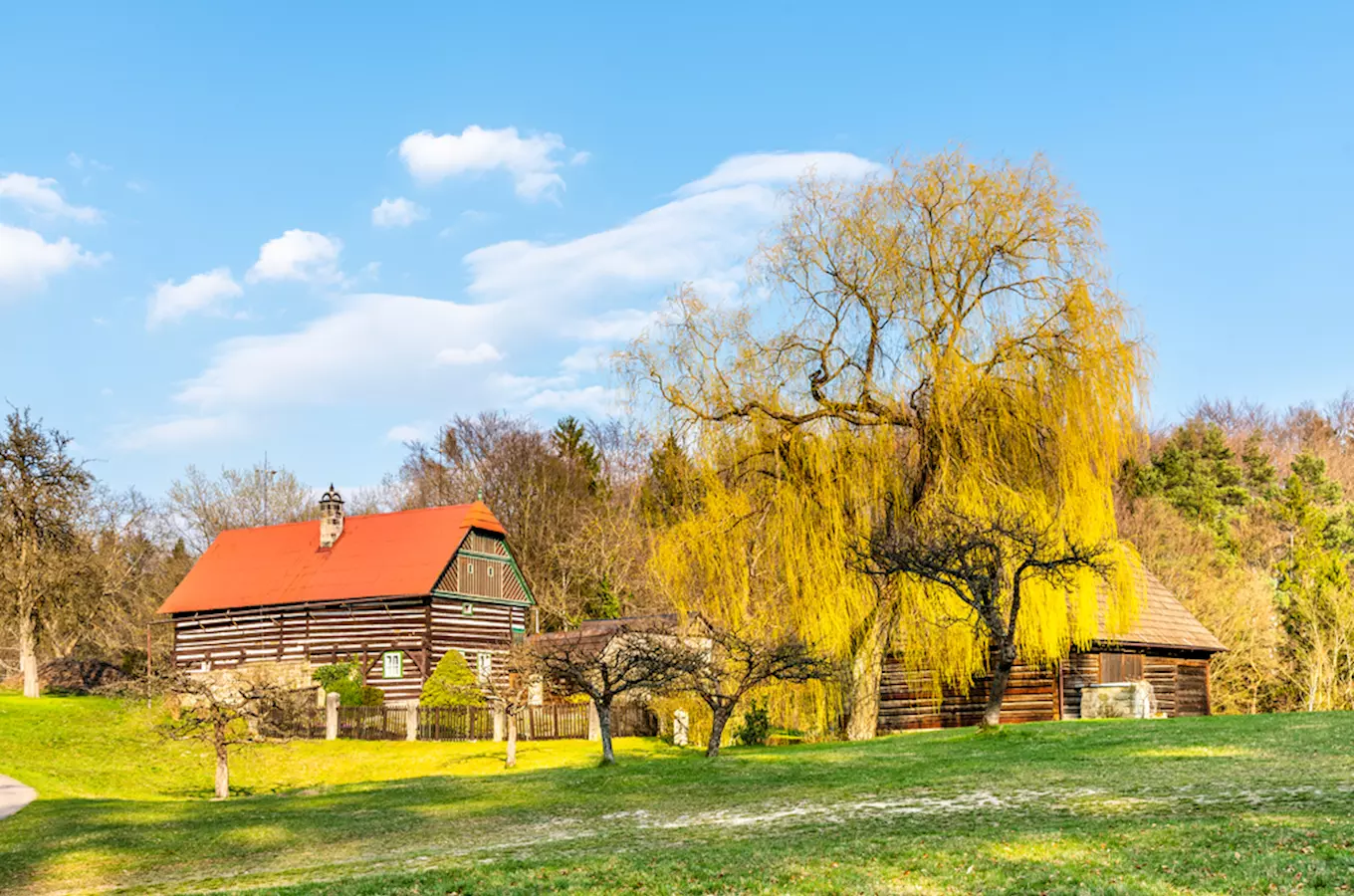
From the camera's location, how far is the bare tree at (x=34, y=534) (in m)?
45.9

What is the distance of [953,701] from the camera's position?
107ft

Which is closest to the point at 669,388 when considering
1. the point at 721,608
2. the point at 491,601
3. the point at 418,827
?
the point at 721,608

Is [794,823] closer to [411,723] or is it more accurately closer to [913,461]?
[913,461]

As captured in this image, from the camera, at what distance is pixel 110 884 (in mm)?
13766

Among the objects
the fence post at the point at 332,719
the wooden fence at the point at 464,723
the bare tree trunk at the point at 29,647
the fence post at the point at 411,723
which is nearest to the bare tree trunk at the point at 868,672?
the wooden fence at the point at 464,723

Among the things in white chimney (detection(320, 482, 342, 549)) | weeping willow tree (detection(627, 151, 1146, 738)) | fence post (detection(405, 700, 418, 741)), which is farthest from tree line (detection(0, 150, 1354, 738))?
white chimney (detection(320, 482, 342, 549))

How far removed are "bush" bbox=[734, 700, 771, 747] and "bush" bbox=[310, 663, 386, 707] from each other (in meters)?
15.8

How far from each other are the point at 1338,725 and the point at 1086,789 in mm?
9482

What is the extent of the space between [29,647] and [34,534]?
451cm

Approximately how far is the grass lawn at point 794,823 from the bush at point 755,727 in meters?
2.06

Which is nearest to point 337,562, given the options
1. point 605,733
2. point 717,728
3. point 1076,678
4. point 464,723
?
point 464,723

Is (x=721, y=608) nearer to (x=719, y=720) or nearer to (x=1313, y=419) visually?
(x=719, y=720)

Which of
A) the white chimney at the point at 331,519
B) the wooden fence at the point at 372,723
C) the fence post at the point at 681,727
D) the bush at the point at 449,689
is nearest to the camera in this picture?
the fence post at the point at 681,727

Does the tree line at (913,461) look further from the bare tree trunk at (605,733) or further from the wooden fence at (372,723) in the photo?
the wooden fence at (372,723)
